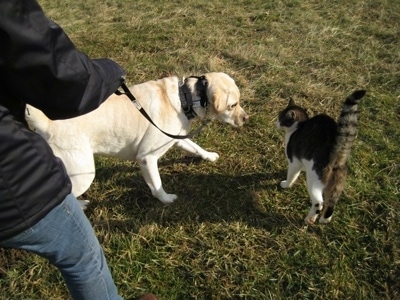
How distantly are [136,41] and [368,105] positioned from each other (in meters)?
3.81

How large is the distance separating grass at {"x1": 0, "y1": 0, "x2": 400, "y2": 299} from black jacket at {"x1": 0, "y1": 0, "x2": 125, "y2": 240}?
169 cm

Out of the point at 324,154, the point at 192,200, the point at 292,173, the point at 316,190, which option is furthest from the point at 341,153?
the point at 192,200

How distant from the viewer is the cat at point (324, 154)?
2734 millimetres

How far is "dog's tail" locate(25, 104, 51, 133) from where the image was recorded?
2730mm

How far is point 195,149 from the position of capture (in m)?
3.91

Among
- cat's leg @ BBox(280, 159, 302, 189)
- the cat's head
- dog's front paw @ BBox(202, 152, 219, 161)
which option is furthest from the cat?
dog's front paw @ BBox(202, 152, 219, 161)

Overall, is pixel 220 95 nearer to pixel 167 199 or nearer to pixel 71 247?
pixel 167 199

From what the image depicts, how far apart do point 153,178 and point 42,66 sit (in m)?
2.24

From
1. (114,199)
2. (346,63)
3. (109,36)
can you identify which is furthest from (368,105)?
(109,36)

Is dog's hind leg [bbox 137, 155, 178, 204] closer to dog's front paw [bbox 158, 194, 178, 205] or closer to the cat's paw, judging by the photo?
dog's front paw [bbox 158, 194, 178, 205]

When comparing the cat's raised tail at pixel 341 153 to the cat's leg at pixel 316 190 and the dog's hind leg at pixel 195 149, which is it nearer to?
the cat's leg at pixel 316 190

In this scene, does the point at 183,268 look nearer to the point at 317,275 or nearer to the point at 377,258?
the point at 317,275

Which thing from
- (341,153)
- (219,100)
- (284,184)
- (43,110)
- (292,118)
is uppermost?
(43,110)

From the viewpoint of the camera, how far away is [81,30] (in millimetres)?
6730
